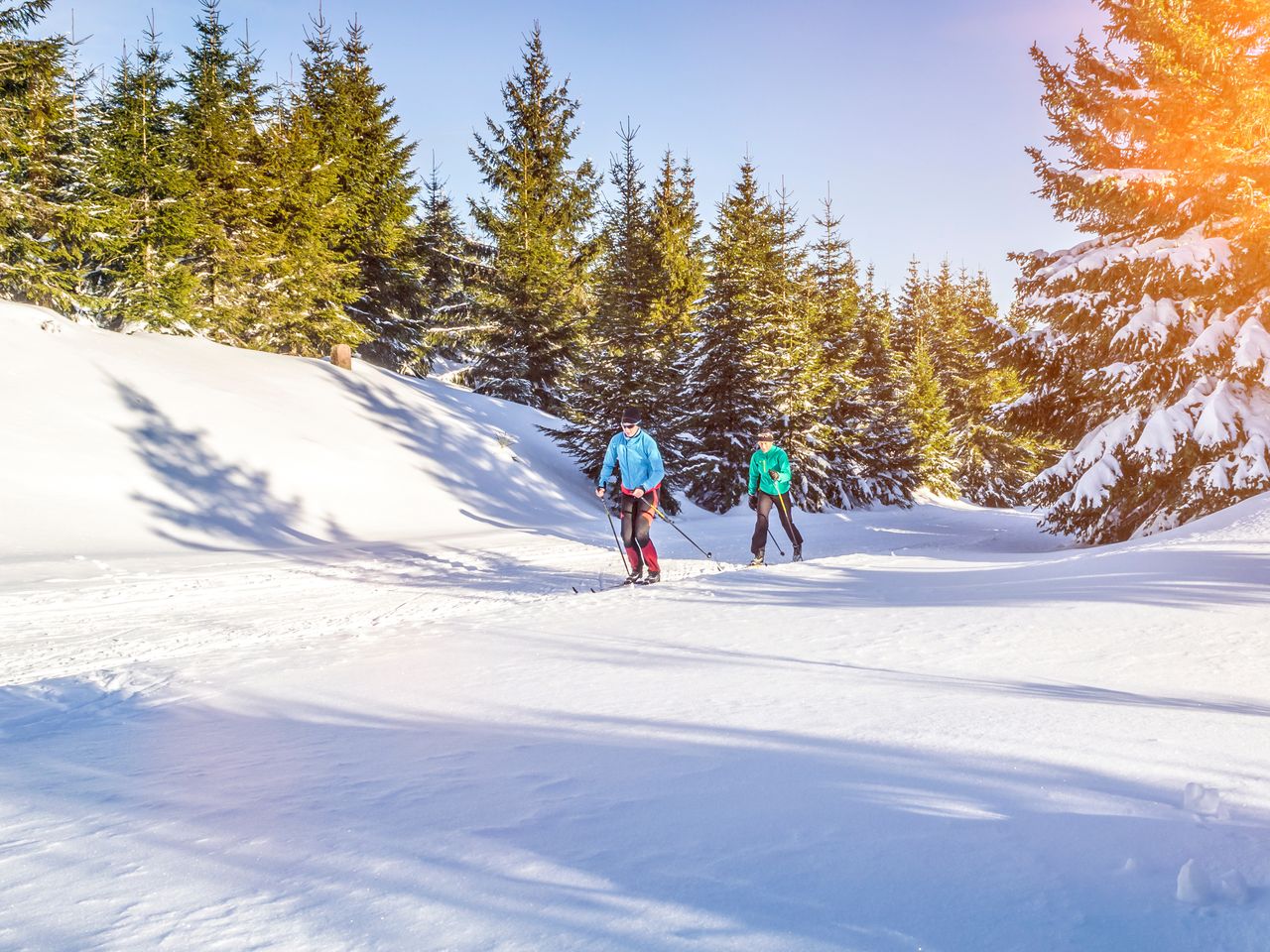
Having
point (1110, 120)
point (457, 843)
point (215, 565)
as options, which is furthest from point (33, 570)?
point (1110, 120)

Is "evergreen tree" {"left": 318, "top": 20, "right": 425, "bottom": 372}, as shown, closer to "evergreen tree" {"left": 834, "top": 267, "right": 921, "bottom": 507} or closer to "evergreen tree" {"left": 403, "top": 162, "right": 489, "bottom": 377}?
"evergreen tree" {"left": 403, "top": 162, "right": 489, "bottom": 377}

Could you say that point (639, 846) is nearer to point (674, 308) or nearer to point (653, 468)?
point (653, 468)

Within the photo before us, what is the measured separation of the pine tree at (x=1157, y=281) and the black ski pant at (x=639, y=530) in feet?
26.5

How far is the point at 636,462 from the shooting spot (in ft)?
31.5

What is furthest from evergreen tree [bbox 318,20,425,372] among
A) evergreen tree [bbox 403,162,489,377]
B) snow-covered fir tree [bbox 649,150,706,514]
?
snow-covered fir tree [bbox 649,150,706,514]

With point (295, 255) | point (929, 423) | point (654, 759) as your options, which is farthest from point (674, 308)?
point (654, 759)

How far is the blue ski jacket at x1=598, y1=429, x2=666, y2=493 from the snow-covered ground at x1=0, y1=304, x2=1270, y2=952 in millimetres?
1537

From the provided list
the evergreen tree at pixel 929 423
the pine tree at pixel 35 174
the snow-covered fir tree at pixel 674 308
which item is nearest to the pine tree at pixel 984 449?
the evergreen tree at pixel 929 423

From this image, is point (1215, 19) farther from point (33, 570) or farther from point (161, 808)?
point (33, 570)

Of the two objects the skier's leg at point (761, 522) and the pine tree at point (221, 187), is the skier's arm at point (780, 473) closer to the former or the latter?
the skier's leg at point (761, 522)

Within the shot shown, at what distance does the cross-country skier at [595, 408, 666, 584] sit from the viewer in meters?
9.25

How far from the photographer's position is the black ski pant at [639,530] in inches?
363

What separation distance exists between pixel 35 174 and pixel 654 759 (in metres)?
22.8

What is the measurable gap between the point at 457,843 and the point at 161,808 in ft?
3.87
